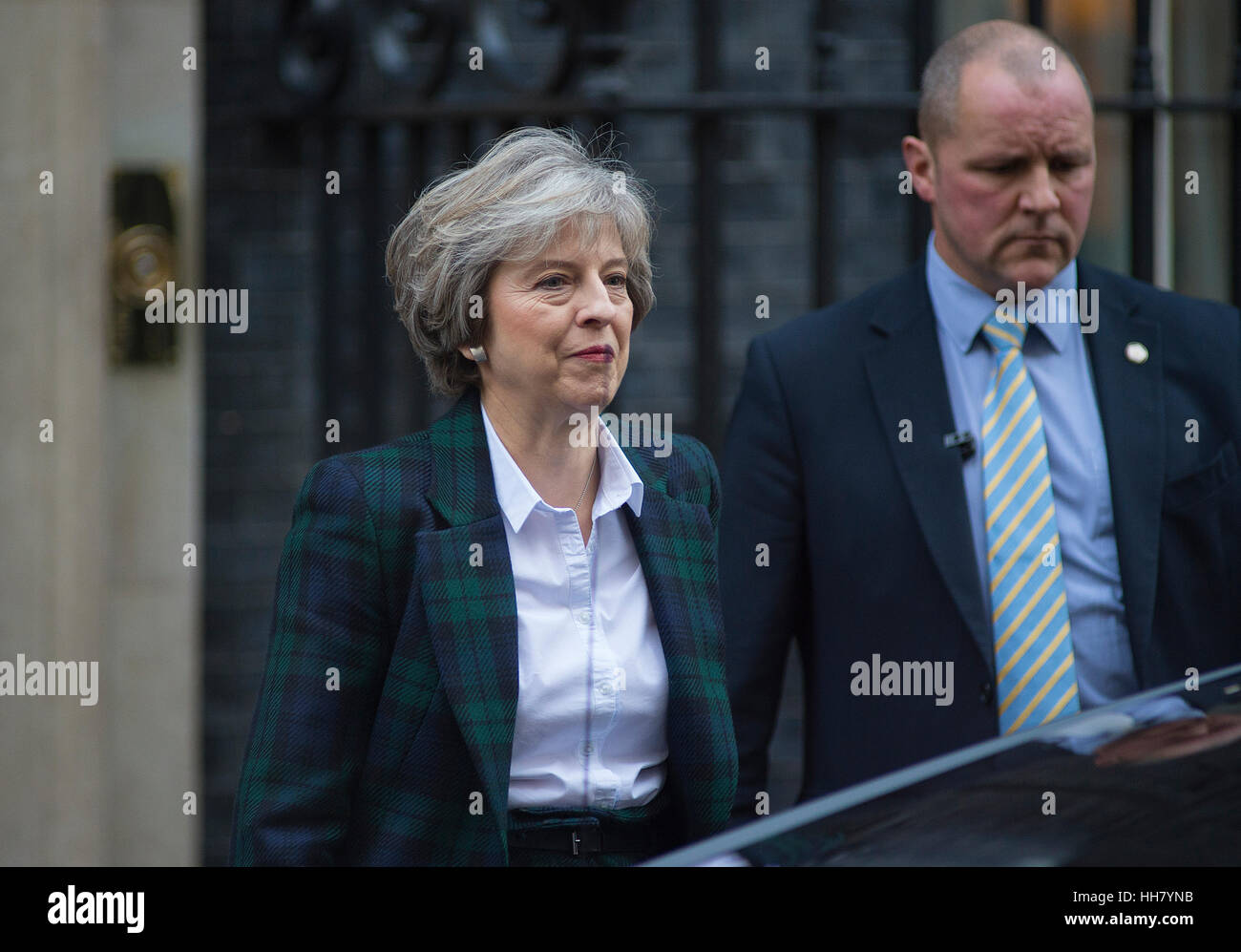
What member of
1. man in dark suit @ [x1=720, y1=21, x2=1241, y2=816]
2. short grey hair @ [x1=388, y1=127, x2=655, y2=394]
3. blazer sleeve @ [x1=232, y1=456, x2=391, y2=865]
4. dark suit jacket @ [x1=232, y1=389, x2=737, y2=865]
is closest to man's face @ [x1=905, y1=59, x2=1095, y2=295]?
man in dark suit @ [x1=720, y1=21, x2=1241, y2=816]

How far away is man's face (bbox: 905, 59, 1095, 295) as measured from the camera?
109 inches

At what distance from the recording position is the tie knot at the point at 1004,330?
286 centimetres

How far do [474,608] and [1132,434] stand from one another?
1.29 m

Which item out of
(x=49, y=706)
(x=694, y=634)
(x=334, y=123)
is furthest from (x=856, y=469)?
(x=49, y=706)

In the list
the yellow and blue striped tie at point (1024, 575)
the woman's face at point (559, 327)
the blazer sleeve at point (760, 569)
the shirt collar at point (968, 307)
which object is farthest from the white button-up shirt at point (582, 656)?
the shirt collar at point (968, 307)

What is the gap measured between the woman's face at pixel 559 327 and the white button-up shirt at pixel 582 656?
107 mm

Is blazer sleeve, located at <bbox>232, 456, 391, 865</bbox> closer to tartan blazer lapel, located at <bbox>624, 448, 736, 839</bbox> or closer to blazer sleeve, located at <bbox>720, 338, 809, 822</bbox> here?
tartan blazer lapel, located at <bbox>624, 448, 736, 839</bbox>

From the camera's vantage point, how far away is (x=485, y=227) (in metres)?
2.20

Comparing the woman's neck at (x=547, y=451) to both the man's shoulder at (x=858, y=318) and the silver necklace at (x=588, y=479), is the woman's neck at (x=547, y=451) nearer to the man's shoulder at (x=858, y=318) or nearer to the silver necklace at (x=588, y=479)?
the silver necklace at (x=588, y=479)

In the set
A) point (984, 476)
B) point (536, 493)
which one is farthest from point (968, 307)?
point (536, 493)

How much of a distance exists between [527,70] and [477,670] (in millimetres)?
3484

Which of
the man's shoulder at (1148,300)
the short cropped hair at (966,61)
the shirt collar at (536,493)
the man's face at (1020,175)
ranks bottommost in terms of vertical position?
the shirt collar at (536,493)

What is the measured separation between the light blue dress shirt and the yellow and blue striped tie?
26 mm

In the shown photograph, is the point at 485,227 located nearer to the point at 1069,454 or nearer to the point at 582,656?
the point at 582,656
